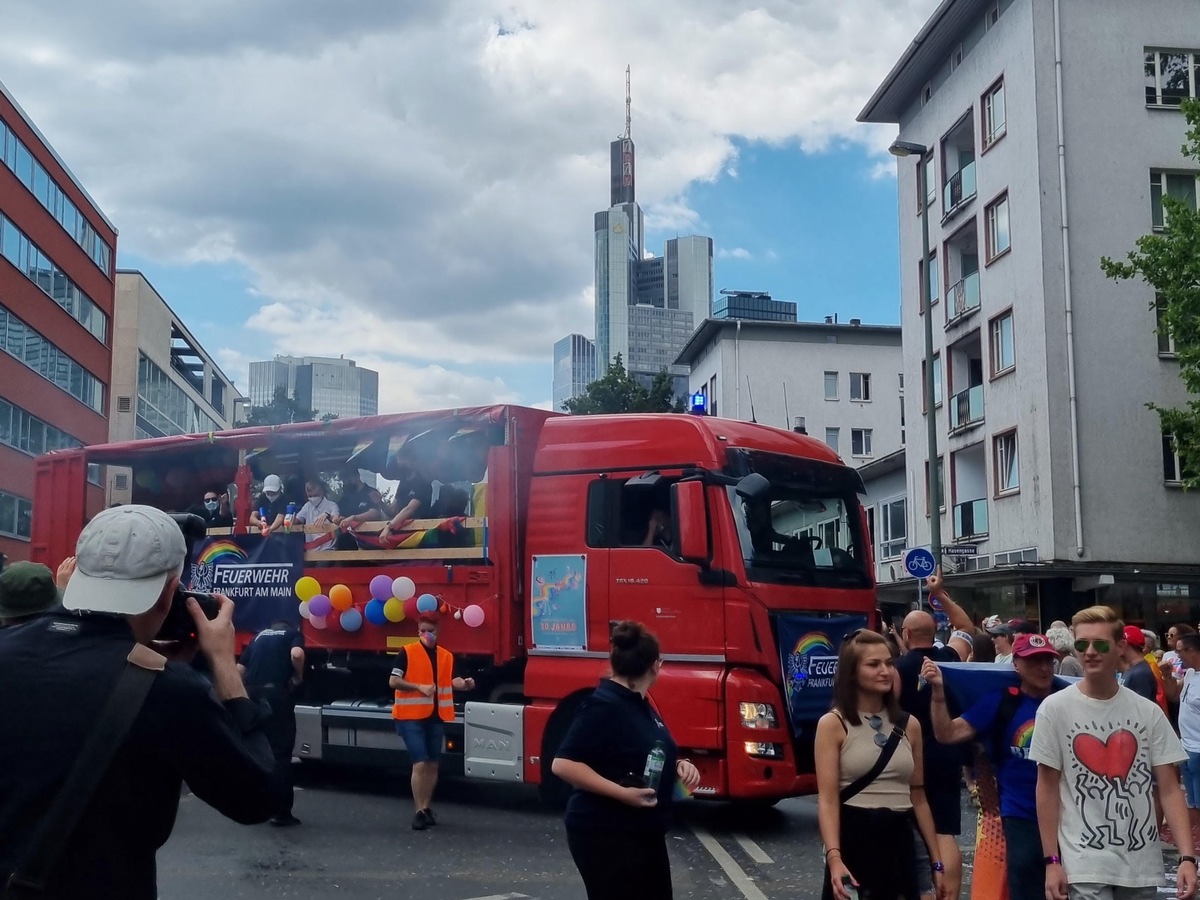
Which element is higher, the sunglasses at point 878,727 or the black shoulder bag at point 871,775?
the sunglasses at point 878,727

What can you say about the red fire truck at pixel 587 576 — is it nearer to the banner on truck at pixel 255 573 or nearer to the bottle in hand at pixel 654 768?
the banner on truck at pixel 255 573

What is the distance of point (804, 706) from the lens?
10320mm

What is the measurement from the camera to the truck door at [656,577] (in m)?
10.3

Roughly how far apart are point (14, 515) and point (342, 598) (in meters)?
34.3

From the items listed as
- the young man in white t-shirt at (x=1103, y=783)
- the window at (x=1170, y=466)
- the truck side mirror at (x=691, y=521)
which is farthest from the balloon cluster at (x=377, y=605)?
the window at (x=1170, y=466)

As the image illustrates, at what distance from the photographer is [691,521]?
10211 mm

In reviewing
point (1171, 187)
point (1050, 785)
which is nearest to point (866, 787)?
point (1050, 785)

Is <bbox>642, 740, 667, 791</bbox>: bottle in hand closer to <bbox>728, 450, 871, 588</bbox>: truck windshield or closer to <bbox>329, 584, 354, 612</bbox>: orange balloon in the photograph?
<bbox>728, 450, 871, 588</bbox>: truck windshield

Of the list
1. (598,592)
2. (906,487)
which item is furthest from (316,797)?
(906,487)

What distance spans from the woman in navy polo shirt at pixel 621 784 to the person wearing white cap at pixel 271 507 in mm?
8639

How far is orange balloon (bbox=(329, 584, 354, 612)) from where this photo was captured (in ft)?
40.4

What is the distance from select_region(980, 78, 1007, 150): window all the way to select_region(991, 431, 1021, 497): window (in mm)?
6908

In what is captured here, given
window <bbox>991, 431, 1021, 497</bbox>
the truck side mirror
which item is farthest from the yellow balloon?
window <bbox>991, 431, 1021, 497</bbox>

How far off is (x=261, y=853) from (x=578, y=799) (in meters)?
5.51
